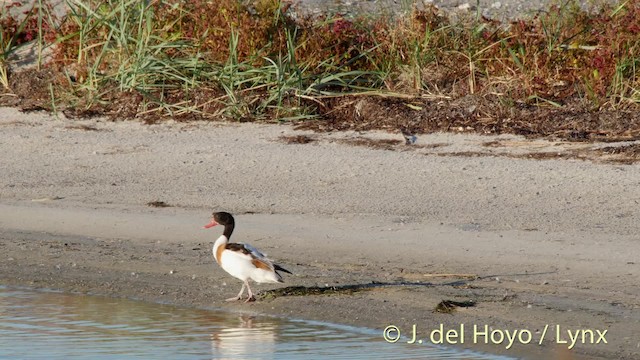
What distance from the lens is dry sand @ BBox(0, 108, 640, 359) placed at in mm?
6531

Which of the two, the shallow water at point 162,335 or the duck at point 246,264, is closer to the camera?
the shallow water at point 162,335

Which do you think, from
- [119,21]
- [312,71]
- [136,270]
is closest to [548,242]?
[136,270]

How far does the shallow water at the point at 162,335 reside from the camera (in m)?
6.16

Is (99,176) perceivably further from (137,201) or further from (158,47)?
(158,47)

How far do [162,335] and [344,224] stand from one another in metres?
1.77

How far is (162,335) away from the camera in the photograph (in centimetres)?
661

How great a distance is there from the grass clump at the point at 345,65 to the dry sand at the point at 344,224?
0.55 meters

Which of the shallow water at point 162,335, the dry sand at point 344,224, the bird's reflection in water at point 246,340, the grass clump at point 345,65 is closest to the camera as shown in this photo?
the shallow water at point 162,335

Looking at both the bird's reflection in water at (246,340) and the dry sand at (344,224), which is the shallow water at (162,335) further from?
the dry sand at (344,224)

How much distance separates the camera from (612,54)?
10.9m

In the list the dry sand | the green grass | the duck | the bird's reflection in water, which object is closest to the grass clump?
the green grass

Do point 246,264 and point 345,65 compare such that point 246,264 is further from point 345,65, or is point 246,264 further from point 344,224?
point 345,65

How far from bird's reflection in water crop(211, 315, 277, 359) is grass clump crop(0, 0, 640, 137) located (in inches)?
169

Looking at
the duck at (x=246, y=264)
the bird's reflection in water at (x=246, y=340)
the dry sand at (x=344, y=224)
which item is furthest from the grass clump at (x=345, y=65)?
the bird's reflection in water at (x=246, y=340)
